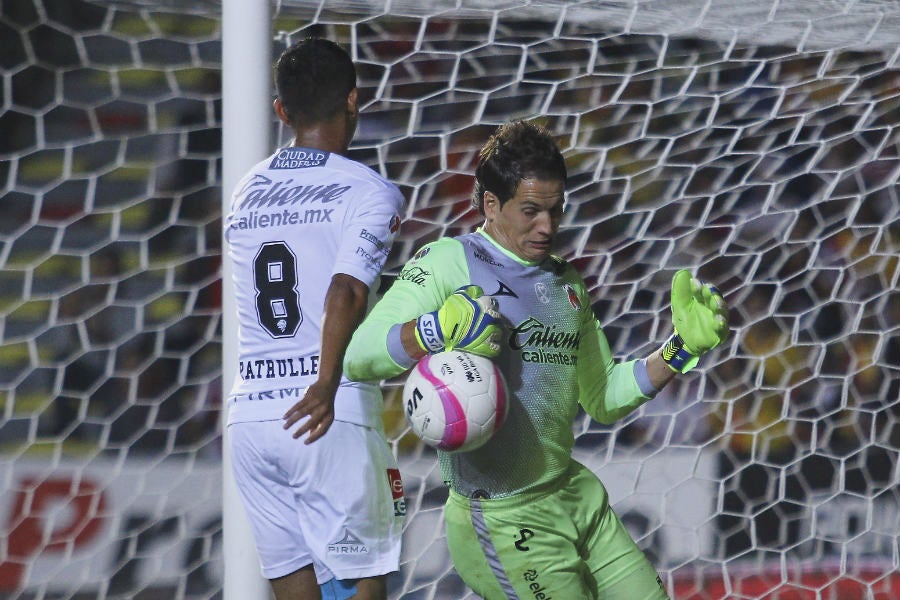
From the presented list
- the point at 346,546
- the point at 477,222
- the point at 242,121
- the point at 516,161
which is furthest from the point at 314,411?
the point at 477,222

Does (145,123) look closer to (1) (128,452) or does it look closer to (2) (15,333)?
(2) (15,333)

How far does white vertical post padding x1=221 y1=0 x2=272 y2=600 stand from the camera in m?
3.03

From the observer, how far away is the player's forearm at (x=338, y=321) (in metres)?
2.29

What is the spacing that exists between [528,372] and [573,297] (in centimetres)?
23

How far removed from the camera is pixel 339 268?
2.32m

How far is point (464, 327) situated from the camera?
84.8 inches

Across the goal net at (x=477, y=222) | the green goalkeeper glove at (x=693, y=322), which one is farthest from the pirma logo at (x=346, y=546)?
the goal net at (x=477, y=222)

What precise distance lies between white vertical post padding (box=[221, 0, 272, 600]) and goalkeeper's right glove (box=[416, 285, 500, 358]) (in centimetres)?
102

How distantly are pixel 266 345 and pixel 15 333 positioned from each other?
61.4 inches

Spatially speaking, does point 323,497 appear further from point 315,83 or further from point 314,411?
point 315,83

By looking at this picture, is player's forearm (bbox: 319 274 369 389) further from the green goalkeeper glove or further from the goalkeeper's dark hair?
the green goalkeeper glove

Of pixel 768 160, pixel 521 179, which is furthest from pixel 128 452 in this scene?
pixel 768 160

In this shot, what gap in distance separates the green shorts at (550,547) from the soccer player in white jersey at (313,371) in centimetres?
17

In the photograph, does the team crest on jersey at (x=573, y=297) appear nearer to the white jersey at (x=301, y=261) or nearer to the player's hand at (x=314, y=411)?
the white jersey at (x=301, y=261)
